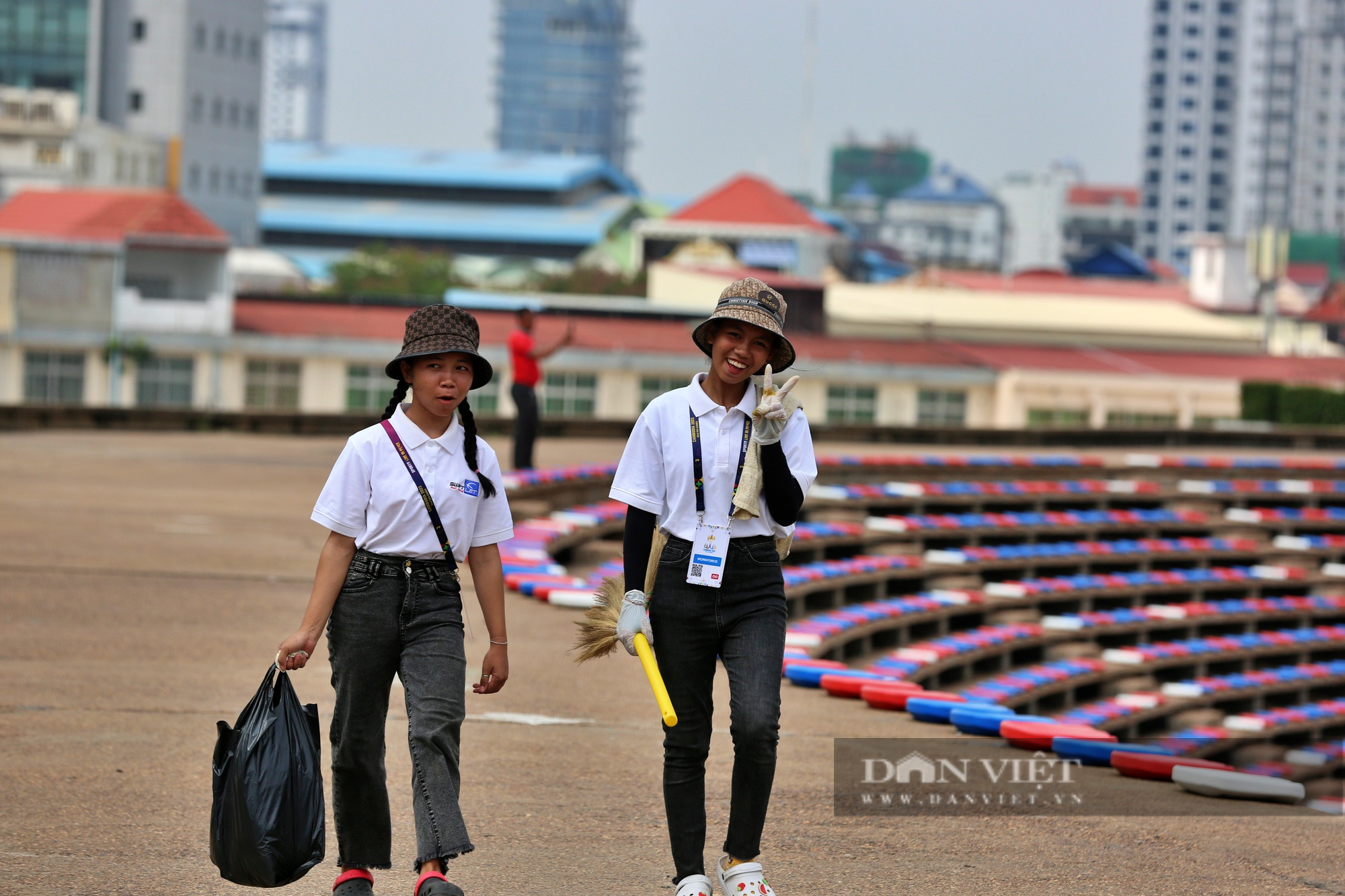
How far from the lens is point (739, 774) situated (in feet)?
17.6

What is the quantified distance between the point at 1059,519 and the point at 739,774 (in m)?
15.6

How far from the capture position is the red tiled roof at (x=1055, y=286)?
7425cm

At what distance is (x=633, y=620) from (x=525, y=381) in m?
12.3

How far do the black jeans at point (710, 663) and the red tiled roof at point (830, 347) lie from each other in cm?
4066

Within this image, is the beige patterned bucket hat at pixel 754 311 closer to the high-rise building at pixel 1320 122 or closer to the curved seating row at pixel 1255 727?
the curved seating row at pixel 1255 727

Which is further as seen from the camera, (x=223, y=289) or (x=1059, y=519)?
(x=223, y=289)

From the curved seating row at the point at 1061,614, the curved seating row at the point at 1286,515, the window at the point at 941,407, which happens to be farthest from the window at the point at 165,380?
the curved seating row at the point at 1061,614

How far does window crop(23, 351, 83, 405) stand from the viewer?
4447cm

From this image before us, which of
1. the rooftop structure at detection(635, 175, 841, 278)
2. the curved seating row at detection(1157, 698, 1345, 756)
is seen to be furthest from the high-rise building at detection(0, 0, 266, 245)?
the curved seating row at detection(1157, 698, 1345, 756)

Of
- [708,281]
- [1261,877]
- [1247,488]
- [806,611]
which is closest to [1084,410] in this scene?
[708,281]

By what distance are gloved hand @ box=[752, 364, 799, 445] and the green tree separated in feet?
278

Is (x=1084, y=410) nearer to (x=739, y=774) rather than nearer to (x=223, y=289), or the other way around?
(x=223, y=289)

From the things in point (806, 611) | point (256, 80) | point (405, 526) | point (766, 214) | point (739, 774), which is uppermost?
point (256, 80)

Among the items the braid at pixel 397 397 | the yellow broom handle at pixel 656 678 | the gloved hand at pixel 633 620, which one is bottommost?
the yellow broom handle at pixel 656 678
